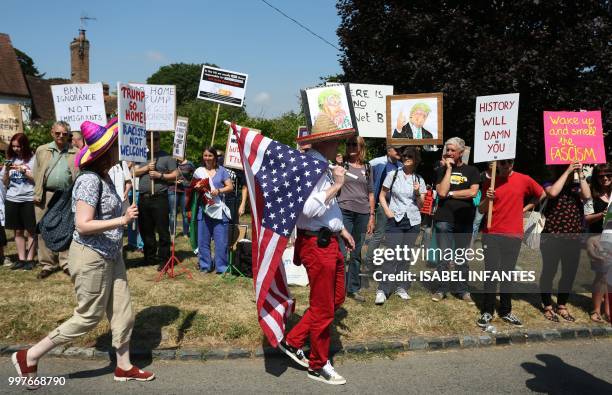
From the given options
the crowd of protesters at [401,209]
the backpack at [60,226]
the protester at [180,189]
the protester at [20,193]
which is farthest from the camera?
the protester at [180,189]

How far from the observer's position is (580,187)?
615 cm

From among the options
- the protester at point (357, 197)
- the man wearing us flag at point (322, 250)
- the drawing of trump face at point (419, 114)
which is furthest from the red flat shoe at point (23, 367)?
A: the drawing of trump face at point (419, 114)

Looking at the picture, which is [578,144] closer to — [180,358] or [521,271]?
[521,271]

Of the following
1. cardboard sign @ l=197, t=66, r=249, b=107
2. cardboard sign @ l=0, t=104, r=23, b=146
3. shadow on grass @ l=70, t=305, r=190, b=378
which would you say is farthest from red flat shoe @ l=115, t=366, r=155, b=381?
cardboard sign @ l=0, t=104, r=23, b=146

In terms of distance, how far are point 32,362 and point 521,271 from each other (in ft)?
22.7

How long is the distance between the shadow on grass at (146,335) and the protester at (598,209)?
16.7 feet

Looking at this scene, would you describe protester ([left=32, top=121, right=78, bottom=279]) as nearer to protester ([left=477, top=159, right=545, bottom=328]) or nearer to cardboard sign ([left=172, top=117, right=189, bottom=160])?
cardboard sign ([left=172, top=117, right=189, bottom=160])

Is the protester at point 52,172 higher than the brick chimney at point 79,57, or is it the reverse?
the brick chimney at point 79,57

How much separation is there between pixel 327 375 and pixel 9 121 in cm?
753

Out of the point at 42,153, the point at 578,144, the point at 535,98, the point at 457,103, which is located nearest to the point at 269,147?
the point at 578,144

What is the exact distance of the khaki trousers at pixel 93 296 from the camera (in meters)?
4.02

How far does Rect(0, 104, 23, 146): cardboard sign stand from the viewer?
28.3ft

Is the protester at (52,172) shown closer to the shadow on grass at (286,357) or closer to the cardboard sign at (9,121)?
the cardboard sign at (9,121)

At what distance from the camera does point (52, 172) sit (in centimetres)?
715
